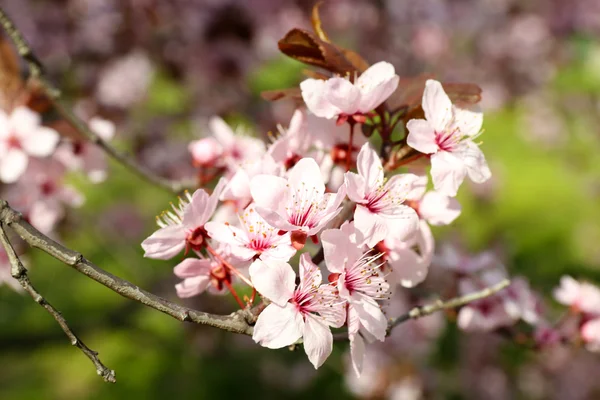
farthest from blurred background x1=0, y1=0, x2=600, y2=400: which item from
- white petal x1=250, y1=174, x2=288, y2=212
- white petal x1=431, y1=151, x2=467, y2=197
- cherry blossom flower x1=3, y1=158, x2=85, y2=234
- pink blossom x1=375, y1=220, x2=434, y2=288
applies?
white petal x1=250, y1=174, x2=288, y2=212

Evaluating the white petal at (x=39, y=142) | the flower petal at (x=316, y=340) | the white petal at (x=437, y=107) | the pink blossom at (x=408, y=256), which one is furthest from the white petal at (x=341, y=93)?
the white petal at (x=39, y=142)

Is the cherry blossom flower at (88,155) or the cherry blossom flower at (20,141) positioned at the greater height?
the cherry blossom flower at (20,141)

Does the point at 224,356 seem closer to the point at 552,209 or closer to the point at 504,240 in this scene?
the point at 504,240

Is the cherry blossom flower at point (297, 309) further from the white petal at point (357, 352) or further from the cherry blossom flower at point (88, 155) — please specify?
the cherry blossom flower at point (88, 155)

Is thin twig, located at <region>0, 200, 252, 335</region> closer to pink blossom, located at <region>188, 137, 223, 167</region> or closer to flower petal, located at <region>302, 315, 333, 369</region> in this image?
flower petal, located at <region>302, 315, 333, 369</region>

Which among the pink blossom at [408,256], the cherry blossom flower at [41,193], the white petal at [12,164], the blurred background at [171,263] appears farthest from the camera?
the blurred background at [171,263]

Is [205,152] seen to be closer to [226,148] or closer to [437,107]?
[226,148]
